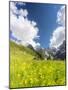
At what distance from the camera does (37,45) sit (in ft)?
9.11

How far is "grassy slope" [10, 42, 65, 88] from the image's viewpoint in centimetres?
270

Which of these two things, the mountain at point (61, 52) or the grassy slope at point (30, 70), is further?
the mountain at point (61, 52)

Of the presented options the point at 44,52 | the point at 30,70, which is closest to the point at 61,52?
the point at 44,52

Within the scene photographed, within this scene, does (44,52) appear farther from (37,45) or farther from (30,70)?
(30,70)

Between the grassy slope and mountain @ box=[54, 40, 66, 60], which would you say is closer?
the grassy slope

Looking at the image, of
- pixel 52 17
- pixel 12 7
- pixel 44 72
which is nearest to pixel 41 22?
pixel 52 17

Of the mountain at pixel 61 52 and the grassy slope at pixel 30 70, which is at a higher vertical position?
the mountain at pixel 61 52

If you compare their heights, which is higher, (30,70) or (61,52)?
(61,52)

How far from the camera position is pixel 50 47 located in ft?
9.20

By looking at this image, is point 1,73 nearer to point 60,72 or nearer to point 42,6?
point 60,72

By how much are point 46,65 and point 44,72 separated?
0.08 meters

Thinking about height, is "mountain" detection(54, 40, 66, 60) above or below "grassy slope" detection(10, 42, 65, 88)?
above

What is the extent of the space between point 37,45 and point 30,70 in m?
0.29

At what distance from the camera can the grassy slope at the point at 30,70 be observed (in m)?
2.70
